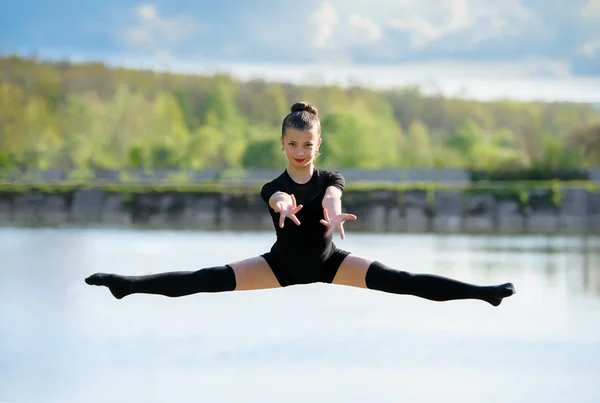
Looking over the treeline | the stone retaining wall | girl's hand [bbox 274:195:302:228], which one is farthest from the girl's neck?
the treeline

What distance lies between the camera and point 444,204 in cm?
3500

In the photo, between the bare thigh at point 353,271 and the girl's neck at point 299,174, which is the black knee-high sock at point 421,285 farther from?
the girl's neck at point 299,174

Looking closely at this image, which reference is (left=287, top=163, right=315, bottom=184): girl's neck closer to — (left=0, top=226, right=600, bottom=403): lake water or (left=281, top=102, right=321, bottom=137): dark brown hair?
(left=281, top=102, right=321, bottom=137): dark brown hair

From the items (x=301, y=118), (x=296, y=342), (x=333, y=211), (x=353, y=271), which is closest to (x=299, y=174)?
(x=301, y=118)

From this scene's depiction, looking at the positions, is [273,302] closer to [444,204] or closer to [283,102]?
[444,204]

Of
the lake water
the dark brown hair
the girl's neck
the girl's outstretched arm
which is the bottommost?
the lake water

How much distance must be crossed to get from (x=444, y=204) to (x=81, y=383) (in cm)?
2789

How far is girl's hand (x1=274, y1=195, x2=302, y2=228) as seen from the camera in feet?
21.0

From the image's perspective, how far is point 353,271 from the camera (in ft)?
23.0

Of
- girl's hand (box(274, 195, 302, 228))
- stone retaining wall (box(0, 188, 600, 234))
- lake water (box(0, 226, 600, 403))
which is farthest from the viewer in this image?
stone retaining wall (box(0, 188, 600, 234))

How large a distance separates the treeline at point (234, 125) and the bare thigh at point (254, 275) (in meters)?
36.1

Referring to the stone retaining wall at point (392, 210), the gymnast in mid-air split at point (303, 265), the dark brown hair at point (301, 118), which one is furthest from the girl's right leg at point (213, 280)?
the stone retaining wall at point (392, 210)

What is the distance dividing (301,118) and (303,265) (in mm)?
750

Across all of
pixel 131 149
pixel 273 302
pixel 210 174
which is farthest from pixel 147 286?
pixel 131 149
